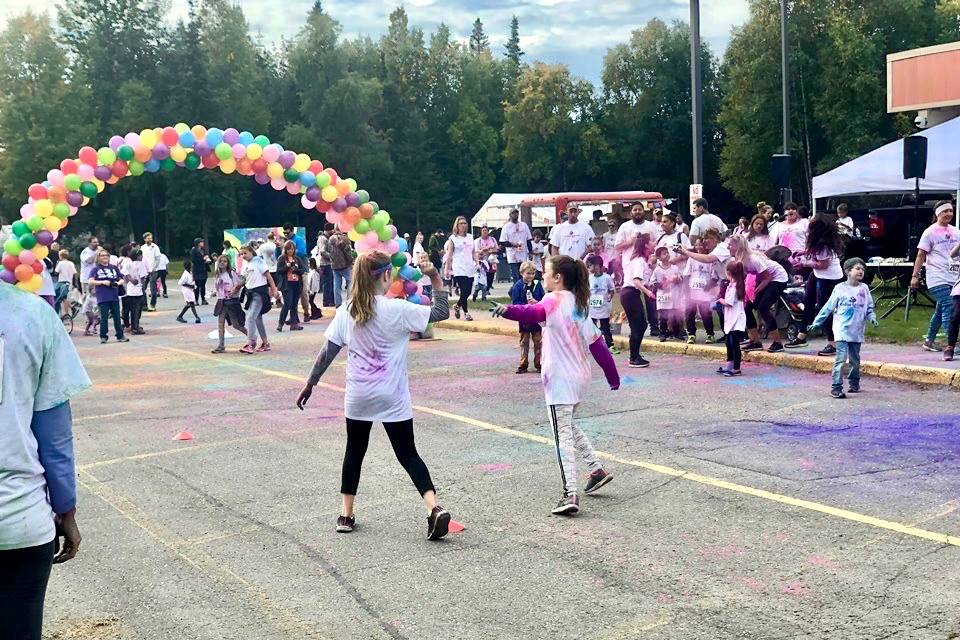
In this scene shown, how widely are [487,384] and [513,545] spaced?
6125 millimetres

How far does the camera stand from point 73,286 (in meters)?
22.5

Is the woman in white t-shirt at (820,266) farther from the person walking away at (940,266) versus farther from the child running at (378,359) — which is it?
the child running at (378,359)

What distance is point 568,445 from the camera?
6.37m

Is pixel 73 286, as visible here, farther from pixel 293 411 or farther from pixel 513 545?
pixel 513 545

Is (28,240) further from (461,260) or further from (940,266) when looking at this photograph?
(461,260)

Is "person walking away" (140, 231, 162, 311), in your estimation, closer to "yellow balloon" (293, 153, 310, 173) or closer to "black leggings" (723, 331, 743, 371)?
"yellow balloon" (293, 153, 310, 173)

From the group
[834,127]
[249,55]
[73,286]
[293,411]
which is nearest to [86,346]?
[73,286]

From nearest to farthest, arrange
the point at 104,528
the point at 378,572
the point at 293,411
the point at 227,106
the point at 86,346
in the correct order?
the point at 378,572, the point at 104,528, the point at 293,411, the point at 86,346, the point at 227,106

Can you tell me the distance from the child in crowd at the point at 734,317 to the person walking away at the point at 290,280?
391 inches

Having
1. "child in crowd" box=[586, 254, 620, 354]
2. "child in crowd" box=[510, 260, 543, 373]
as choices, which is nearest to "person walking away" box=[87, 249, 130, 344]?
"child in crowd" box=[510, 260, 543, 373]

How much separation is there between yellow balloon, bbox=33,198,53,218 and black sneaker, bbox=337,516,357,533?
5.13m

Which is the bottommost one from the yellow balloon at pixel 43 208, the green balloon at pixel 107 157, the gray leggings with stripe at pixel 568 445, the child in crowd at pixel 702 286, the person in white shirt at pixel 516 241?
the gray leggings with stripe at pixel 568 445

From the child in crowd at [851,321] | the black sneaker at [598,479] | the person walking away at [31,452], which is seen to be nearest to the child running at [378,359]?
the black sneaker at [598,479]

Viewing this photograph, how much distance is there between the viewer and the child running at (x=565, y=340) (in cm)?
643
